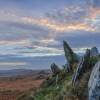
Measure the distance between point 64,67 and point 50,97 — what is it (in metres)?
7.68

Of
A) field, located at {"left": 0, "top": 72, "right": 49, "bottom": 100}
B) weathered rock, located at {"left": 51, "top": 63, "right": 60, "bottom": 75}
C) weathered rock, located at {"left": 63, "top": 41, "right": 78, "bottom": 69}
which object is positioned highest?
weathered rock, located at {"left": 63, "top": 41, "right": 78, "bottom": 69}

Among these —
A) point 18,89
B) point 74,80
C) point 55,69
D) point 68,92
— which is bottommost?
point 18,89

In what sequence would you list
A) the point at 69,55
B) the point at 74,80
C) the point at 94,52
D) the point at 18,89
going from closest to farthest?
the point at 74,80 < the point at 94,52 < the point at 69,55 < the point at 18,89

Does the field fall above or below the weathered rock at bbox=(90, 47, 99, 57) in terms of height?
below

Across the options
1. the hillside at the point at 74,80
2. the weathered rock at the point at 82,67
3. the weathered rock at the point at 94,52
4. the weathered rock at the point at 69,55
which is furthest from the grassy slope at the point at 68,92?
the weathered rock at the point at 69,55

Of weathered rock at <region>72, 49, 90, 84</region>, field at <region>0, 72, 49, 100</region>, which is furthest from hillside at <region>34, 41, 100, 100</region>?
field at <region>0, 72, 49, 100</region>

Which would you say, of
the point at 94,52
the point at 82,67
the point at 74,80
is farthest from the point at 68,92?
the point at 94,52

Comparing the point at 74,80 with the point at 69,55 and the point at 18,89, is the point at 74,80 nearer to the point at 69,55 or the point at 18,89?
the point at 69,55

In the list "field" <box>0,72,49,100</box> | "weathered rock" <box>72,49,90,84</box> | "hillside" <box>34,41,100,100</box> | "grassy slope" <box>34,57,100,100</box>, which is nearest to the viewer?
"hillside" <box>34,41,100,100</box>

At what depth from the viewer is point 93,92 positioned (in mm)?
22891

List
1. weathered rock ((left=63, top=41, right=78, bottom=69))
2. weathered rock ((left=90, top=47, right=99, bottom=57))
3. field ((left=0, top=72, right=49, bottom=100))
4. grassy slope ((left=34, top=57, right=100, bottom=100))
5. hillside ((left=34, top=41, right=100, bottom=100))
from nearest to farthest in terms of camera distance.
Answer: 1. hillside ((left=34, top=41, right=100, bottom=100))
2. grassy slope ((left=34, top=57, right=100, bottom=100))
3. weathered rock ((left=90, top=47, right=99, bottom=57))
4. weathered rock ((left=63, top=41, right=78, bottom=69))
5. field ((left=0, top=72, right=49, bottom=100))

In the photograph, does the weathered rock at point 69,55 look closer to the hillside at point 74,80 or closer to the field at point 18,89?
the hillside at point 74,80

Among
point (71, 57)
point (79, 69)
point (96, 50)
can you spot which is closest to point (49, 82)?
point (71, 57)

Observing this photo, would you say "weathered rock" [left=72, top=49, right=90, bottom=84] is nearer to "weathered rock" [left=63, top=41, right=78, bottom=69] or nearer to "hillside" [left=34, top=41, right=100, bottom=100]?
"hillside" [left=34, top=41, right=100, bottom=100]
